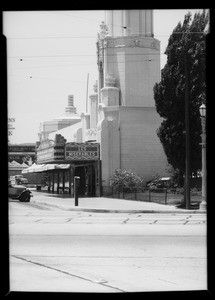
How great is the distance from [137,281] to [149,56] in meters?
36.7

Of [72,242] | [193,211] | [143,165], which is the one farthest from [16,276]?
[143,165]

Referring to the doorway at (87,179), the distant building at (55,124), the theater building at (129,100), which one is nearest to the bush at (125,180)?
the doorway at (87,179)

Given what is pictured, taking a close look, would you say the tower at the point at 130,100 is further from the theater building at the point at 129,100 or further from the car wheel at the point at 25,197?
the car wheel at the point at 25,197

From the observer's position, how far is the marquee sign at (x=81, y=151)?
36375 millimetres

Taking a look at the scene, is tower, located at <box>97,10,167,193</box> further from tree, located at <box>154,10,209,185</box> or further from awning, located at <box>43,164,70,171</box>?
tree, located at <box>154,10,209,185</box>

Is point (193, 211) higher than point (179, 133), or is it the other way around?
point (179, 133)

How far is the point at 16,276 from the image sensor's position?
24.6 ft

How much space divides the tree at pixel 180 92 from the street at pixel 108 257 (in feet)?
42.7

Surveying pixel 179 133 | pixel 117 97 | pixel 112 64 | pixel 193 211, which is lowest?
pixel 193 211

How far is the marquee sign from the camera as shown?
36.4m

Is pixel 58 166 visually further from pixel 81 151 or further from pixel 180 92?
pixel 180 92

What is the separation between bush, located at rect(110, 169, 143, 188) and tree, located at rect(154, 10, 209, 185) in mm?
8540

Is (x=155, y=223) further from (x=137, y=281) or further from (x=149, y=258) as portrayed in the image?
(x=137, y=281)

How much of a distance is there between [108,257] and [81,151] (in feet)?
88.2
